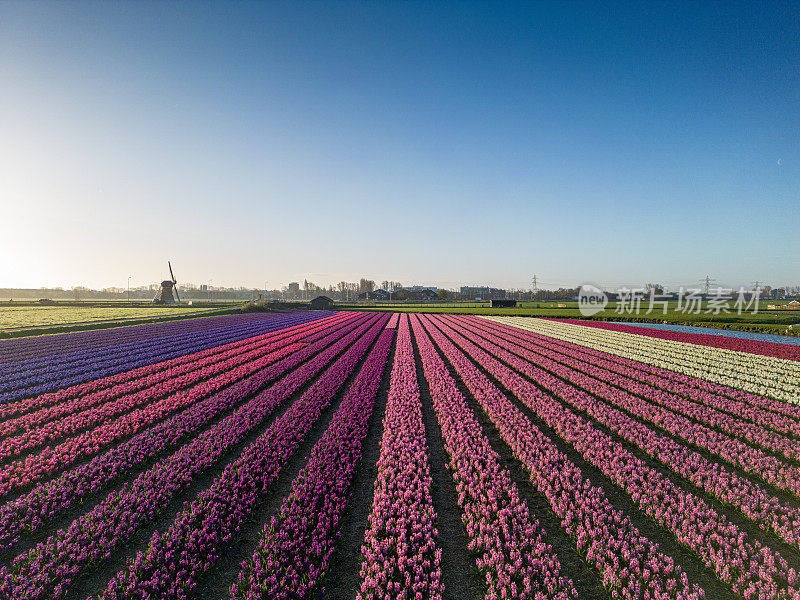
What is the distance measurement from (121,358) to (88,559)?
1909cm

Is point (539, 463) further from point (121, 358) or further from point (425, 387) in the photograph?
point (121, 358)

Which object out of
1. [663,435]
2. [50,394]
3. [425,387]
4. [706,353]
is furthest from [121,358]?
[706,353]

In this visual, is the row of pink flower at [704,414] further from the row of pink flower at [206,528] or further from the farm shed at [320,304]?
the farm shed at [320,304]

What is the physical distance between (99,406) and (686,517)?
55.7 feet

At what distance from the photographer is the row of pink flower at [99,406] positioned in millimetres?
8943

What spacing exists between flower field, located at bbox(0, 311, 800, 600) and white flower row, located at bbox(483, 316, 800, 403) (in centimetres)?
29

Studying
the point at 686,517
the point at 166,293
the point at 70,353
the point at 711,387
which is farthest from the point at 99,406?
the point at 166,293

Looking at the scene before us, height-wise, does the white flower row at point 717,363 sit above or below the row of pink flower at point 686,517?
above

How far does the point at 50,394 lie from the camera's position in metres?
12.6

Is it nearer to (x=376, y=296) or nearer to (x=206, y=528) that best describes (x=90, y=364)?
(x=206, y=528)

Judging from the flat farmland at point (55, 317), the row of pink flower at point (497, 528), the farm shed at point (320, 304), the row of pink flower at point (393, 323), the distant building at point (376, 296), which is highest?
the distant building at point (376, 296)

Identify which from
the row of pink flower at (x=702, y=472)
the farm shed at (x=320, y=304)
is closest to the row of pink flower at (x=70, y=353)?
the row of pink flower at (x=702, y=472)

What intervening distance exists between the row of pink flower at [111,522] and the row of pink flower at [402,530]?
13.3ft

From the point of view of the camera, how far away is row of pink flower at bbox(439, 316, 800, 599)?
4465 millimetres
